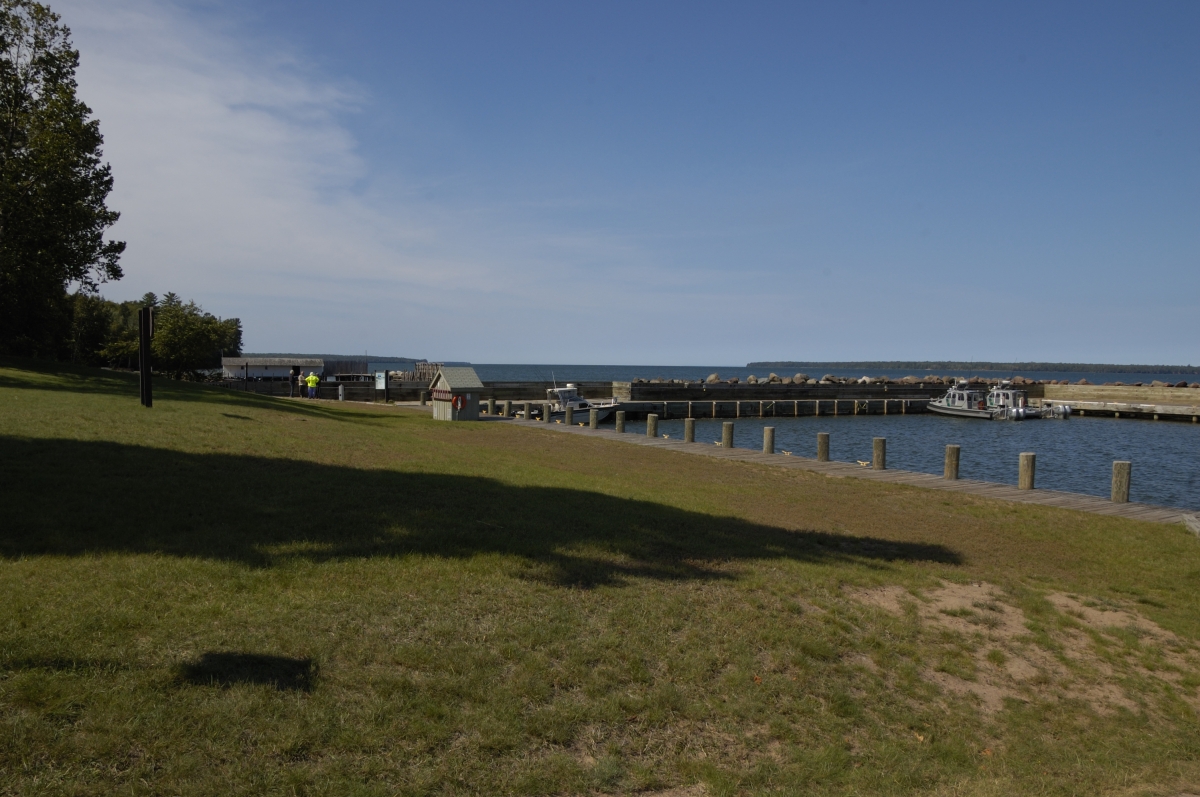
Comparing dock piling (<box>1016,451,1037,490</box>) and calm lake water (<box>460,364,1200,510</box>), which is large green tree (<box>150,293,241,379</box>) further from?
dock piling (<box>1016,451,1037,490</box>)

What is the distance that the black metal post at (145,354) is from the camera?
16.2 m

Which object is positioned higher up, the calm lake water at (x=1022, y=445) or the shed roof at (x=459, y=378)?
the shed roof at (x=459, y=378)

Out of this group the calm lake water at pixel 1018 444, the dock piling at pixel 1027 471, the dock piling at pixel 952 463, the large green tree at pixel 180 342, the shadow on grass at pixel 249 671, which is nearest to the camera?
the shadow on grass at pixel 249 671

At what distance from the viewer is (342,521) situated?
8.99 metres

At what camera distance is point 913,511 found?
14.4 metres

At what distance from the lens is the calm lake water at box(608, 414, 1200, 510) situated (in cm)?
Answer: 2623

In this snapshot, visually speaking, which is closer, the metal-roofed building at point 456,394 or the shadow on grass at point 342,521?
the shadow on grass at point 342,521

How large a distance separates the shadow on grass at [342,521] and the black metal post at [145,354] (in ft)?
17.3

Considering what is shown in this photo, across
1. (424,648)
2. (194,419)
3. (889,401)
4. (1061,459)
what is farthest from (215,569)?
(889,401)

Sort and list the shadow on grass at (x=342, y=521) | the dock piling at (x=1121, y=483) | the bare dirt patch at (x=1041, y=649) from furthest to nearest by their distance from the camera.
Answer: the dock piling at (x=1121, y=483) < the shadow on grass at (x=342, y=521) < the bare dirt patch at (x=1041, y=649)

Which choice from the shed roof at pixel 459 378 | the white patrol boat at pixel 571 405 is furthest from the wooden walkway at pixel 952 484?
the white patrol boat at pixel 571 405

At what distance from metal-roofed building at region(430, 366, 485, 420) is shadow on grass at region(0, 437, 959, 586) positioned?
667 inches

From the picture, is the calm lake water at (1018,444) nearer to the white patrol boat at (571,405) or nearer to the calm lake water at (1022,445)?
the calm lake water at (1022,445)

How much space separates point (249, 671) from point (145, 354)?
14.5 m
